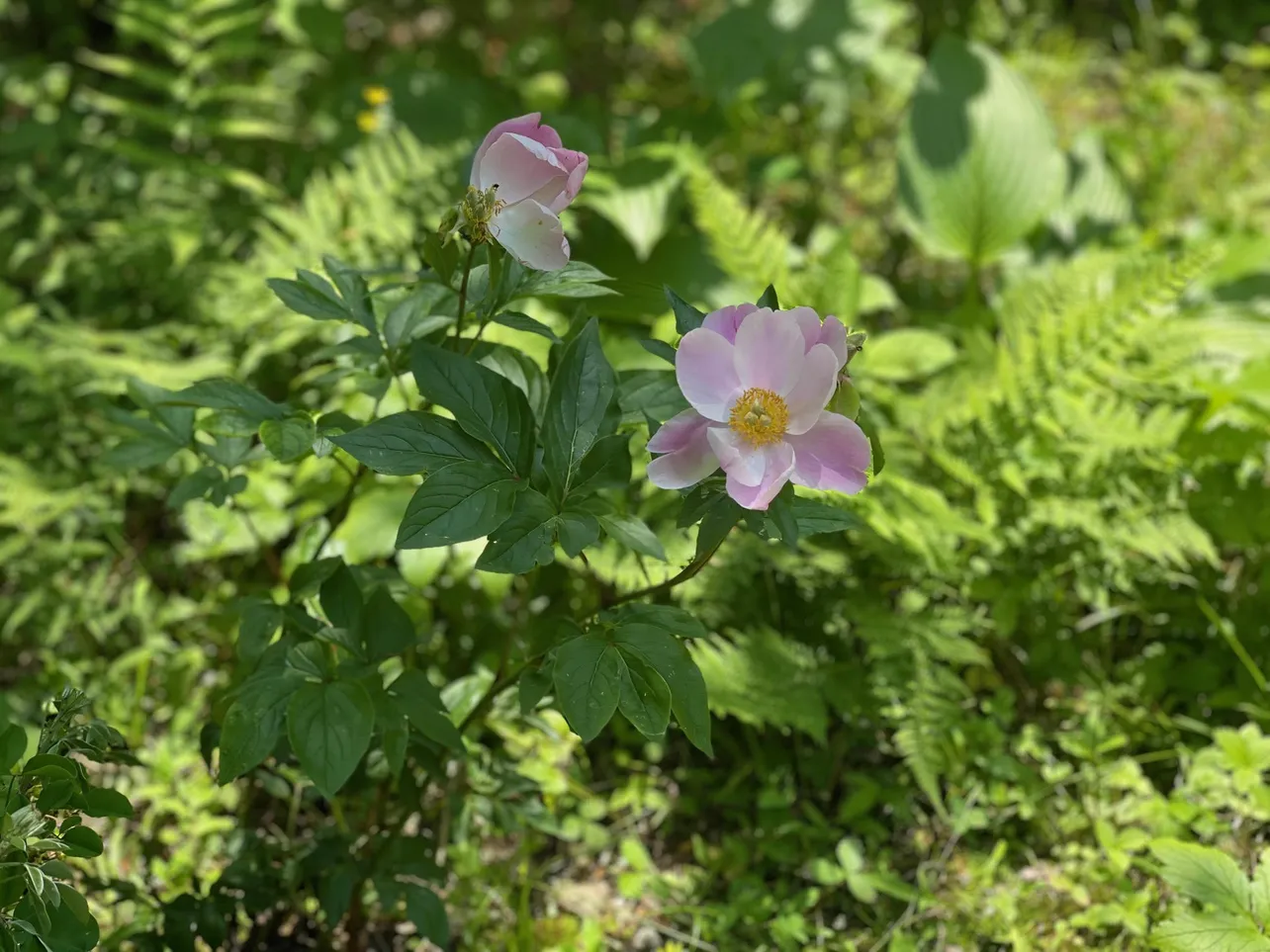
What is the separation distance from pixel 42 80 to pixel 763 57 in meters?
2.17

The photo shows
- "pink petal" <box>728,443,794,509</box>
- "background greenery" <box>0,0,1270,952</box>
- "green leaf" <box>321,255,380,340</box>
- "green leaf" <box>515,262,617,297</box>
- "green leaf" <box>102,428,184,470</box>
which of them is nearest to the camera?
"pink petal" <box>728,443,794,509</box>

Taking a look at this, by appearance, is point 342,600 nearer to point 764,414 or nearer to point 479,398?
point 479,398

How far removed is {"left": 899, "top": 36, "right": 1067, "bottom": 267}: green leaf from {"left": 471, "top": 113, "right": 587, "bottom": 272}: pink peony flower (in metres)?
2.05

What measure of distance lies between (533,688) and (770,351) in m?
0.45

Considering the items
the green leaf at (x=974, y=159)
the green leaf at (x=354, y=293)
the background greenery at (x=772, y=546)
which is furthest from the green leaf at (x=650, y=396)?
the green leaf at (x=974, y=159)

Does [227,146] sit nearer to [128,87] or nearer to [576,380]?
[128,87]

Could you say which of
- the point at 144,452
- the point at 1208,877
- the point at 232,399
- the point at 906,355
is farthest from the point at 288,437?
the point at 906,355

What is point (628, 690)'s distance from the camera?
1112mm

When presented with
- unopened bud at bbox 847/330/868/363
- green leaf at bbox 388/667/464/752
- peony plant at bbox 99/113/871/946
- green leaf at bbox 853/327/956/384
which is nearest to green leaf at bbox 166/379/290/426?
peony plant at bbox 99/113/871/946

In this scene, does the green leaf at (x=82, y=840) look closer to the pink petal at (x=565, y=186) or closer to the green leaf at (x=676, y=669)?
the green leaf at (x=676, y=669)

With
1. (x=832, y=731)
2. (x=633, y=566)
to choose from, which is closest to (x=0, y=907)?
(x=633, y=566)

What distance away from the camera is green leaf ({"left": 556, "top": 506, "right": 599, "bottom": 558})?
1.05m

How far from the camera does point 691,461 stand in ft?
3.53

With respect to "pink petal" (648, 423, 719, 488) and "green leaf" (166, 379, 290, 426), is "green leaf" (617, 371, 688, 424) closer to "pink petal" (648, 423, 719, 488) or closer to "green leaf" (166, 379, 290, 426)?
"pink petal" (648, 423, 719, 488)
